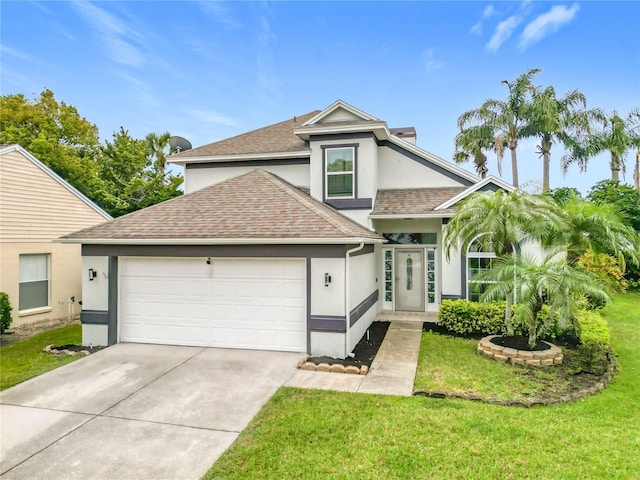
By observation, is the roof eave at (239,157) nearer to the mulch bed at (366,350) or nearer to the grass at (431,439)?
the mulch bed at (366,350)

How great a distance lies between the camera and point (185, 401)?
5.90 metres

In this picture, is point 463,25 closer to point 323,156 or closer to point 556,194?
point 323,156

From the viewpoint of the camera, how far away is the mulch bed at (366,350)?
7698 millimetres

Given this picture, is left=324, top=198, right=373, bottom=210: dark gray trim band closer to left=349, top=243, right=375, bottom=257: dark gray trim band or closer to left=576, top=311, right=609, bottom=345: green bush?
left=349, top=243, right=375, bottom=257: dark gray trim band

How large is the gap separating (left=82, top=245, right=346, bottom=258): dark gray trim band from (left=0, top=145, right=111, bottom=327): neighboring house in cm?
429

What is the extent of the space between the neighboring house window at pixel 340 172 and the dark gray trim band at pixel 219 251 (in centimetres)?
429

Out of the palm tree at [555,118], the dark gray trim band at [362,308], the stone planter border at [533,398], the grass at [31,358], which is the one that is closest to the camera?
the stone planter border at [533,398]

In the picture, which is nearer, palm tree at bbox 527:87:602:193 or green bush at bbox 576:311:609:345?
green bush at bbox 576:311:609:345

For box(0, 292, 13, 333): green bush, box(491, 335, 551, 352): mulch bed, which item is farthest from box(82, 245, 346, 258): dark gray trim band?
box(491, 335, 551, 352): mulch bed

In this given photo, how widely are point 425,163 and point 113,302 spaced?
10.8 meters

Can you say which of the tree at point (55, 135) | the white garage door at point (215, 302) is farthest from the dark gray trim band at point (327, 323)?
the tree at point (55, 135)

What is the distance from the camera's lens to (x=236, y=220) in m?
8.96

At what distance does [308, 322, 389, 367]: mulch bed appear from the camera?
770 centimetres

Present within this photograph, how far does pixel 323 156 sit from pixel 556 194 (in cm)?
2033
